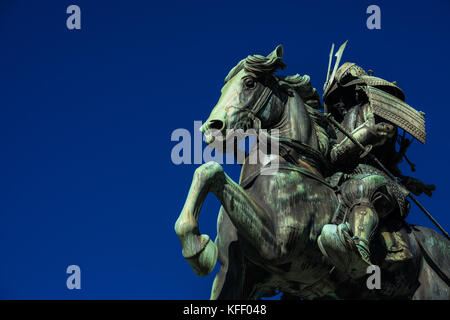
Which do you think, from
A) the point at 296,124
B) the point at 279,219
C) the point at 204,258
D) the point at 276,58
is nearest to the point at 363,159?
the point at 296,124

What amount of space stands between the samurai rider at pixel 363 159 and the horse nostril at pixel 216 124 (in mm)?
1331

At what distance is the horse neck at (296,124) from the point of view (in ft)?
28.7

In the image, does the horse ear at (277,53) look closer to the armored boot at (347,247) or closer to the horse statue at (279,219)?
the horse statue at (279,219)

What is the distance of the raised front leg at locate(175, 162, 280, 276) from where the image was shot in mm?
7352

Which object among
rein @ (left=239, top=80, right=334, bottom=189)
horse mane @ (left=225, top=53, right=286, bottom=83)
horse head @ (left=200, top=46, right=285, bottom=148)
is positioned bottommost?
rein @ (left=239, top=80, right=334, bottom=189)

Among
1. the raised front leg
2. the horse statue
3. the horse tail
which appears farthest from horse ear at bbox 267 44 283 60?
Answer: the horse tail

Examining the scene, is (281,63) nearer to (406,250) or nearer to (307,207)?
(307,207)

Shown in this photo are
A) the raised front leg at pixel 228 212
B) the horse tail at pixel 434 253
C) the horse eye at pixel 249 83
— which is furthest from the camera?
the horse tail at pixel 434 253

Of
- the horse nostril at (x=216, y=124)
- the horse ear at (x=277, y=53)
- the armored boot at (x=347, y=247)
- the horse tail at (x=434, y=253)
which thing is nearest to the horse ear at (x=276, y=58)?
the horse ear at (x=277, y=53)

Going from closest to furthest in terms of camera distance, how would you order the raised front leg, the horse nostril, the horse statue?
1. the raised front leg
2. the horse statue
3. the horse nostril

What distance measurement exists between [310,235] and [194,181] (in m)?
1.32

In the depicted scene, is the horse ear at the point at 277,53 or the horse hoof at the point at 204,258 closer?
the horse hoof at the point at 204,258

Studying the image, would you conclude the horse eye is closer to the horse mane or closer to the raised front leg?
the horse mane
